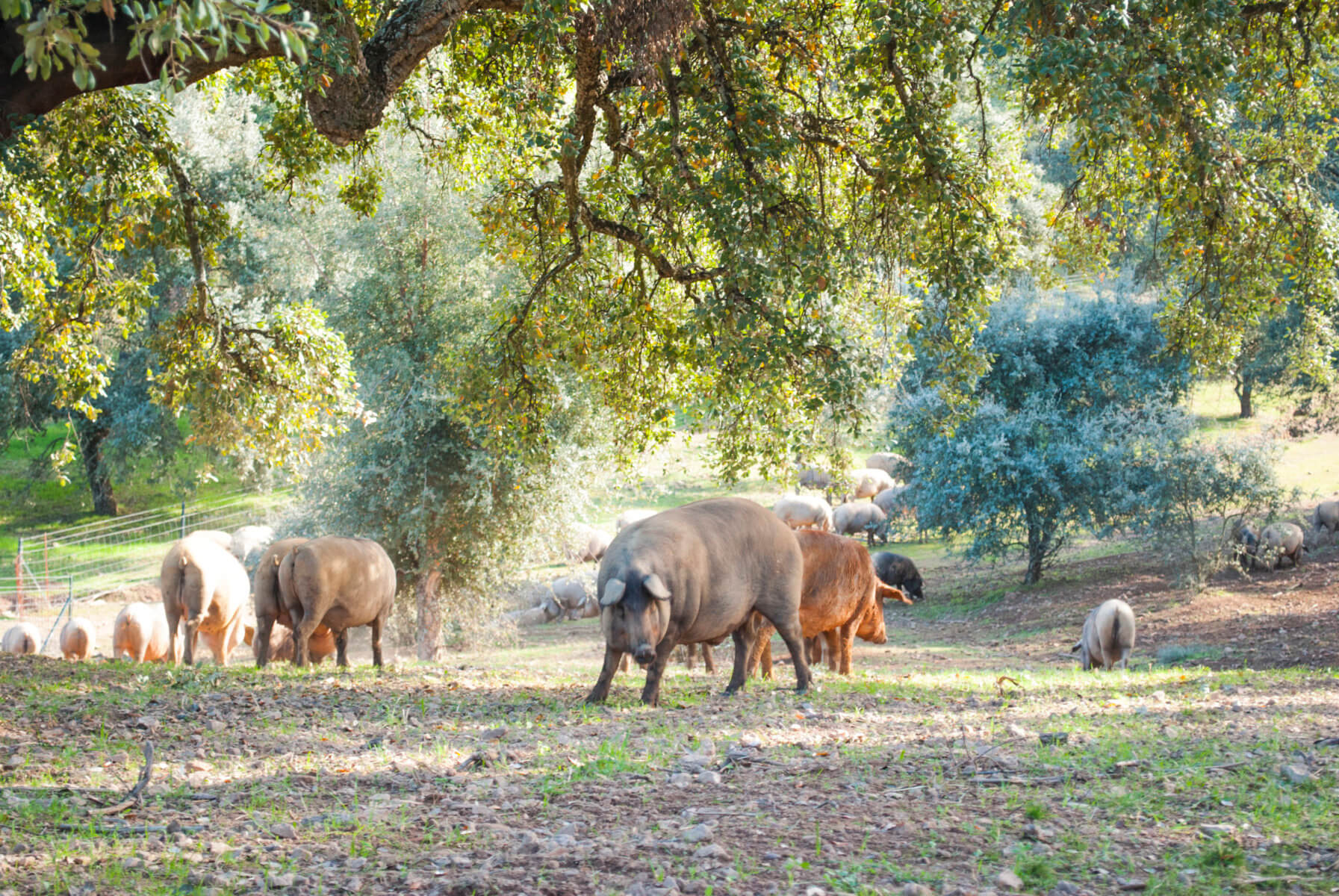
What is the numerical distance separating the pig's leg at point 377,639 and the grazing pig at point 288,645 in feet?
2.18

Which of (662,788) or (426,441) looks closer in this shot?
(662,788)

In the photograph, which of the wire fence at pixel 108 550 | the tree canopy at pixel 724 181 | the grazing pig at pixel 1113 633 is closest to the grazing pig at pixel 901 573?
the grazing pig at pixel 1113 633

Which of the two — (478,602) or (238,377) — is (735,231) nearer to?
(238,377)

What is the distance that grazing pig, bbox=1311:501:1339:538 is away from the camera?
25953 millimetres

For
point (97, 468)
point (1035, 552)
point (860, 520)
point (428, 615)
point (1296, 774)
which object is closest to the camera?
point (1296, 774)

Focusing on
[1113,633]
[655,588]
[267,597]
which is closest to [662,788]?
[655,588]

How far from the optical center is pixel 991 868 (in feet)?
14.3

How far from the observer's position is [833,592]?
13.2m

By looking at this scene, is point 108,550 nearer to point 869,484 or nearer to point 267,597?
point 267,597

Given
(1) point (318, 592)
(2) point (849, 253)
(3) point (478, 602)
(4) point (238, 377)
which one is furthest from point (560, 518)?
(2) point (849, 253)

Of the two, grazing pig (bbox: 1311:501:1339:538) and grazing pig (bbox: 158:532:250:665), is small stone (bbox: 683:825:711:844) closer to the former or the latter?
grazing pig (bbox: 158:532:250:665)

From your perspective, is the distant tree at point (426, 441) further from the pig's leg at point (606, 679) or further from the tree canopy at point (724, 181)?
the pig's leg at point (606, 679)

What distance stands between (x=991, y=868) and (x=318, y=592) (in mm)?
10222

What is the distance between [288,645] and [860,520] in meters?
21.4
